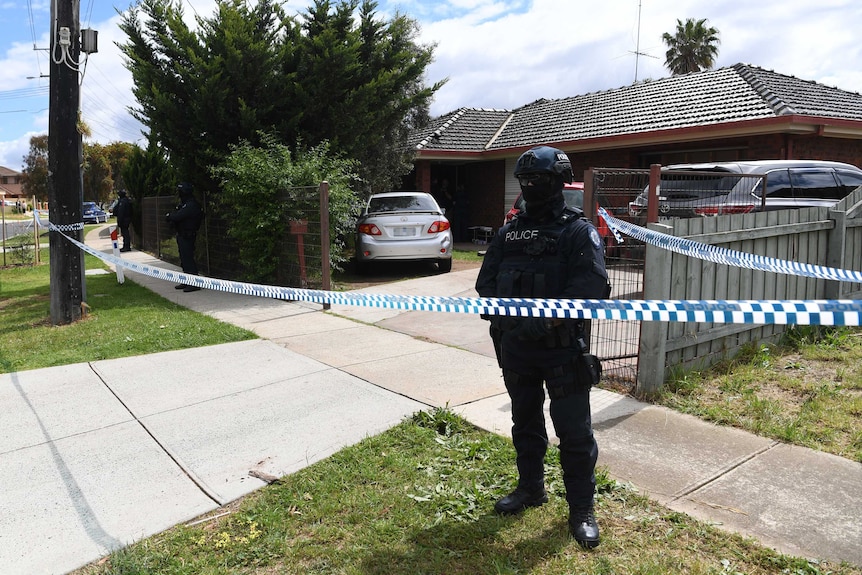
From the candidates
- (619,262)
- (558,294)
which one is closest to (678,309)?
(558,294)

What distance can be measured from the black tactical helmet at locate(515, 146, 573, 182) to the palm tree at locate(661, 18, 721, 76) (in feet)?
141

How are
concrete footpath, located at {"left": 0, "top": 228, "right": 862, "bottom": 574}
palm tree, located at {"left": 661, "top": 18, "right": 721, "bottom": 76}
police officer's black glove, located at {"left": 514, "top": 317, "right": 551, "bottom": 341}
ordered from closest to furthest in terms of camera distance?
police officer's black glove, located at {"left": 514, "top": 317, "right": 551, "bottom": 341}
concrete footpath, located at {"left": 0, "top": 228, "right": 862, "bottom": 574}
palm tree, located at {"left": 661, "top": 18, "right": 721, "bottom": 76}

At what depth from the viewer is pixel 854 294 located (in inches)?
269

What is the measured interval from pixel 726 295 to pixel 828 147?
10.0 metres

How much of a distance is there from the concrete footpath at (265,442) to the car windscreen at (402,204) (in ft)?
16.1

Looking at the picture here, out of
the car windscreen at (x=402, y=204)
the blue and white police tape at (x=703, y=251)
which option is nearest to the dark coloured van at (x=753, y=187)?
the blue and white police tape at (x=703, y=251)

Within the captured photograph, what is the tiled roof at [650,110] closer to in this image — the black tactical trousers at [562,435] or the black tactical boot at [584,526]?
the black tactical trousers at [562,435]

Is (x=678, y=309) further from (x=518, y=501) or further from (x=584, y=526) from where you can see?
(x=518, y=501)

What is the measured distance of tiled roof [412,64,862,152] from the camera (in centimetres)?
1337

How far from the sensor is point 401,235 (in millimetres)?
11039

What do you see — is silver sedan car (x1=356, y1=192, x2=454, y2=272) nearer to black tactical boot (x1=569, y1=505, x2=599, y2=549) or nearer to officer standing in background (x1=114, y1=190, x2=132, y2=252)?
black tactical boot (x1=569, y1=505, x2=599, y2=549)

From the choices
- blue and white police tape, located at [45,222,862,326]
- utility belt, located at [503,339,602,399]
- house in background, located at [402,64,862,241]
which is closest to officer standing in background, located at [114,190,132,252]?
house in background, located at [402,64,862,241]

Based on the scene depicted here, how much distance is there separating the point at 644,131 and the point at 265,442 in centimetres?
1249

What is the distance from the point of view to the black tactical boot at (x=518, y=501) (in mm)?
3199
